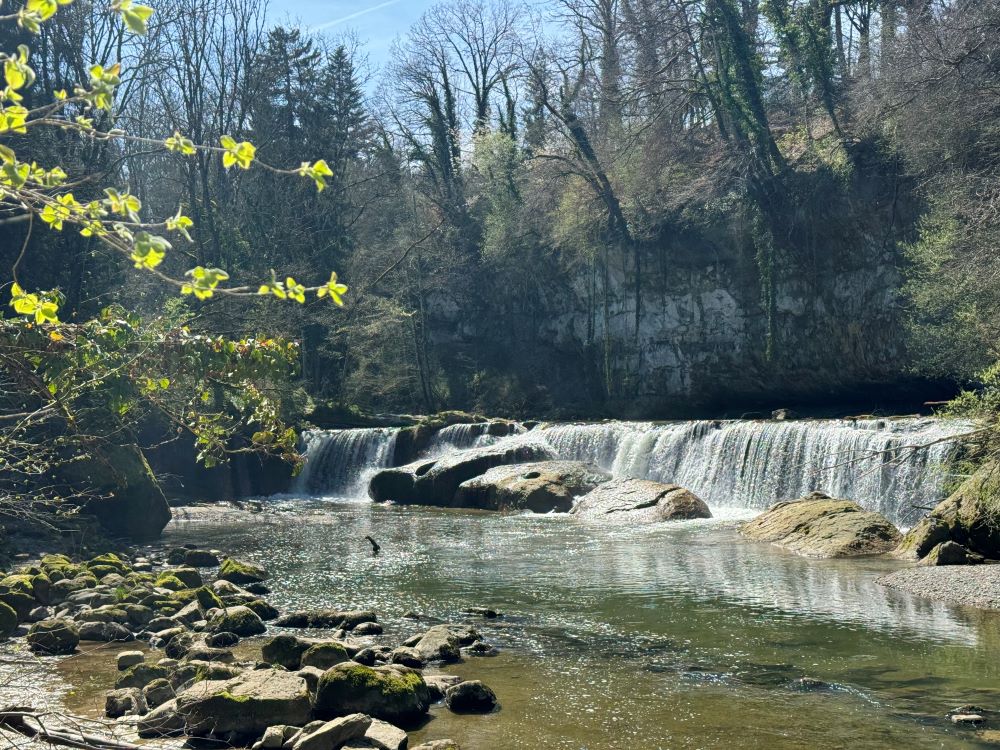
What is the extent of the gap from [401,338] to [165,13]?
41.5 ft

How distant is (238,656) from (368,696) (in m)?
2.20

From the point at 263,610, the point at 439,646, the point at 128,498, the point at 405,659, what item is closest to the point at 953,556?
the point at 439,646

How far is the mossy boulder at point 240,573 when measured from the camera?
41.0 feet

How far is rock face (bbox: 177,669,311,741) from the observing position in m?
6.52

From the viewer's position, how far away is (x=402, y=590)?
11750 mm

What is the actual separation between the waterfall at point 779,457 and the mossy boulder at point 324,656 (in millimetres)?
8961

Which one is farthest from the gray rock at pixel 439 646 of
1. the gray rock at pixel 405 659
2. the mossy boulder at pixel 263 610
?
the mossy boulder at pixel 263 610

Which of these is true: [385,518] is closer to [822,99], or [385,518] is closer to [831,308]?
[831,308]

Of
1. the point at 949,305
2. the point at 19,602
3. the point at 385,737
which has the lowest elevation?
the point at 385,737

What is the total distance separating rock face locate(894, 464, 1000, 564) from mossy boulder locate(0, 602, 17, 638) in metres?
10.4

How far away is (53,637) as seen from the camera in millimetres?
9039

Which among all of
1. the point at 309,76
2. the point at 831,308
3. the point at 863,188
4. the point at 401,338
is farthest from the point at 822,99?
the point at 309,76

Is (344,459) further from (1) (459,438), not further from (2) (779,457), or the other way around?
(2) (779,457)

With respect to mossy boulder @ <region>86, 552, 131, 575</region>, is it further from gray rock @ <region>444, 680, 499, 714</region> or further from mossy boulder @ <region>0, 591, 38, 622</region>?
gray rock @ <region>444, 680, 499, 714</region>
